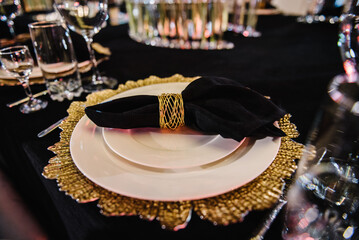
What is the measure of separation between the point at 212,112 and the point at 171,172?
12 cm

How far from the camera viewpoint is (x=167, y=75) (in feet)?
2.24

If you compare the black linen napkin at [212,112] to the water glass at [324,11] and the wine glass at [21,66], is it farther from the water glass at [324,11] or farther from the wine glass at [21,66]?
the water glass at [324,11]

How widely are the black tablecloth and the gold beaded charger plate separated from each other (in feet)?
0.21

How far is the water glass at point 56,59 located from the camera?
527 millimetres

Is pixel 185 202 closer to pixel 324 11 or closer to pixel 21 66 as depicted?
pixel 21 66

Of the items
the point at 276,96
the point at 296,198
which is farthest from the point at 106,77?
the point at 296,198

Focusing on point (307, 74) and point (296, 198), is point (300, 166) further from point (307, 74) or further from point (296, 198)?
point (307, 74)

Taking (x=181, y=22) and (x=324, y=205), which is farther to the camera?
(x=181, y=22)

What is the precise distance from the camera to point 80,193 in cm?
28

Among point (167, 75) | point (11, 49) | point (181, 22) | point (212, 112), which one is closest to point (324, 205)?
point (212, 112)

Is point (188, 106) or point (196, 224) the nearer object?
point (196, 224)

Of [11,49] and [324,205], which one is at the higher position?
[11,49]

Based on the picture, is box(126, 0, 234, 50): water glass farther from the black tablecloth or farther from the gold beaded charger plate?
the gold beaded charger plate

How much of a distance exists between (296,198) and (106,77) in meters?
0.54
